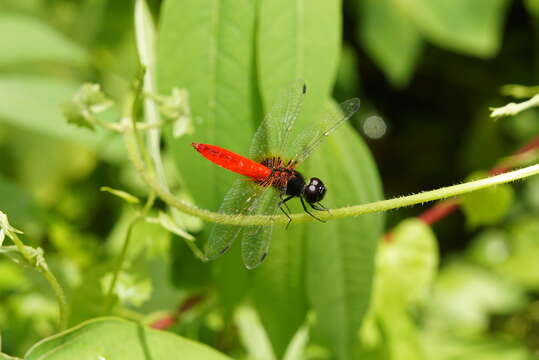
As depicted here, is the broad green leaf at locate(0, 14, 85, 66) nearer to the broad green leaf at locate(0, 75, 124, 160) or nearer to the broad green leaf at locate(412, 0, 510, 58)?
the broad green leaf at locate(0, 75, 124, 160)

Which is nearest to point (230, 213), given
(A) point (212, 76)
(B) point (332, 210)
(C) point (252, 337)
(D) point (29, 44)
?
(B) point (332, 210)

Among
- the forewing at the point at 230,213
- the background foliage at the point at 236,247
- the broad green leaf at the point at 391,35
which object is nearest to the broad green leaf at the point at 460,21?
the background foliage at the point at 236,247

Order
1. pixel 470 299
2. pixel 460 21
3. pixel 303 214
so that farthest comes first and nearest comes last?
pixel 470 299 → pixel 460 21 → pixel 303 214

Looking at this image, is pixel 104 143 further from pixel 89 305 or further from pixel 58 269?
pixel 89 305

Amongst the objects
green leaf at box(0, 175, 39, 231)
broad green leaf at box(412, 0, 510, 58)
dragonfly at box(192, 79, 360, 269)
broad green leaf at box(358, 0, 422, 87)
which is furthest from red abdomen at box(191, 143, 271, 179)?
broad green leaf at box(358, 0, 422, 87)

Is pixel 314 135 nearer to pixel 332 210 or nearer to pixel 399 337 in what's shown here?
pixel 332 210

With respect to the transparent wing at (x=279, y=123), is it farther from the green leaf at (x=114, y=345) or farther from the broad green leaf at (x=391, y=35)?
the broad green leaf at (x=391, y=35)
